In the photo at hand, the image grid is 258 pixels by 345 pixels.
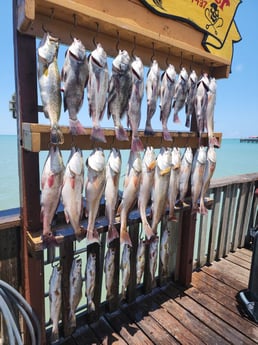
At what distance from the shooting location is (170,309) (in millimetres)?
2154

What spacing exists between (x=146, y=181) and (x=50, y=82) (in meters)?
0.83

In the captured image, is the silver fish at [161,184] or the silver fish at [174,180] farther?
the silver fish at [174,180]

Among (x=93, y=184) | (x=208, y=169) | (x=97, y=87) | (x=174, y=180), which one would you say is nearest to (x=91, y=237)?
(x=93, y=184)

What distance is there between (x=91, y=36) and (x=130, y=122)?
58cm

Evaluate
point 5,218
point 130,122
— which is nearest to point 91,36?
point 130,122

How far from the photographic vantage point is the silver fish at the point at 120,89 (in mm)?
1386

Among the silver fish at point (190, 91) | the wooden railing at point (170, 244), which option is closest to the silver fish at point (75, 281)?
the wooden railing at point (170, 244)

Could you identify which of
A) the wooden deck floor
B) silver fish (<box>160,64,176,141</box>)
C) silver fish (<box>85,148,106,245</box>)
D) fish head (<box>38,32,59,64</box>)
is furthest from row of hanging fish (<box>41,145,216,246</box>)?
the wooden deck floor

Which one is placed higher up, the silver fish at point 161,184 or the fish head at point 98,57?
the fish head at point 98,57

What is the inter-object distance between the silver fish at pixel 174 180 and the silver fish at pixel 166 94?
0.14m

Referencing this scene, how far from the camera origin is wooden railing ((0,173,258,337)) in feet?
5.14

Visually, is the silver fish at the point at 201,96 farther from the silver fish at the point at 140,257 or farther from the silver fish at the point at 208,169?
the silver fish at the point at 140,257

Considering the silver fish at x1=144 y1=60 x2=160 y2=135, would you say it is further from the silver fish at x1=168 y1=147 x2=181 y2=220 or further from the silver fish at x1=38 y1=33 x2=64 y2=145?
the silver fish at x1=38 y1=33 x2=64 y2=145

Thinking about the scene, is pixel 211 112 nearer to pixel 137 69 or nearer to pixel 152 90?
pixel 152 90
